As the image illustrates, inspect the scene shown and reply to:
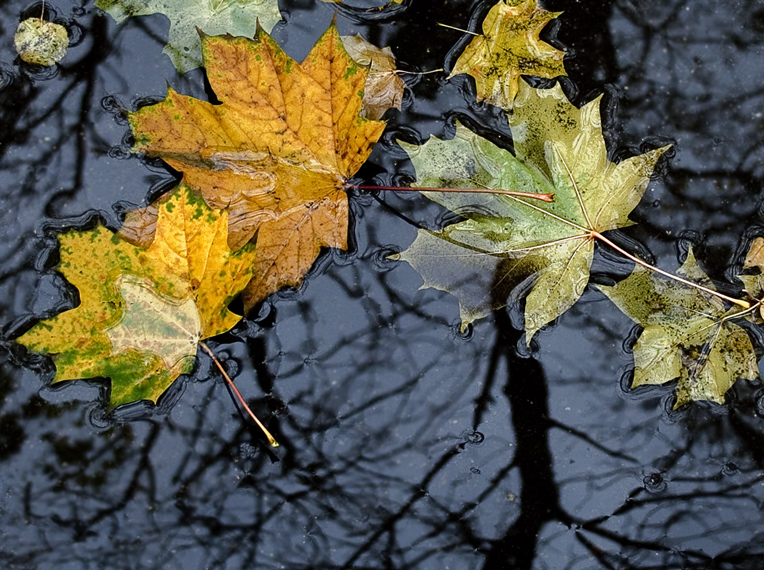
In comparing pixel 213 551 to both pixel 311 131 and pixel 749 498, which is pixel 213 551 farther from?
pixel 749 498

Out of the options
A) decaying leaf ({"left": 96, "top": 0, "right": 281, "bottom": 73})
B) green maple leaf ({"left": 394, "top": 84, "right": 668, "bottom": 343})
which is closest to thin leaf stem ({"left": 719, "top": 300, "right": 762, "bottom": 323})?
green maple leaf ({"left": 394, "top": 84, "right": 668, "bottom": 343})

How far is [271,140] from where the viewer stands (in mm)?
1278

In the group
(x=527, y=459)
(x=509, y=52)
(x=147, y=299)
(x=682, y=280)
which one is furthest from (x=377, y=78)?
(x=527, y=459)

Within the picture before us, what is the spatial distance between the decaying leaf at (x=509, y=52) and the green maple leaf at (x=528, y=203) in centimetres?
6

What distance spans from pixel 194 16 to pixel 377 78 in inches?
16.9

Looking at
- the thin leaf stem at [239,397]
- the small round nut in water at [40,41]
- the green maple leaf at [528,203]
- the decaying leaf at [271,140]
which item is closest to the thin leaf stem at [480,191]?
the green maple leaf at [528,203]

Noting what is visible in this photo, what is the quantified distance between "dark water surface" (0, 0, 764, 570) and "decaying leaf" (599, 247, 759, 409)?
54 mm

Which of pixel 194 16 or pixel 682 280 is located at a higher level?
pixel 682 280

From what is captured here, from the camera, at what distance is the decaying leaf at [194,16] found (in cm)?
138

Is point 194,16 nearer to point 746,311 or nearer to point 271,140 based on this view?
point 271,140

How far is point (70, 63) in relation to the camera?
57.9 inches

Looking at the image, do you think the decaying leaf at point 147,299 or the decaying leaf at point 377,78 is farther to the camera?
the decaying leaf at point 377,78

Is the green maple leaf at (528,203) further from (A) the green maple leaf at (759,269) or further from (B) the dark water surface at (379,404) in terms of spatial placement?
(A) the green maple leaf at (759,269)

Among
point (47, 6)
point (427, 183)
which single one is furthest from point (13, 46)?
point (427, 183)
